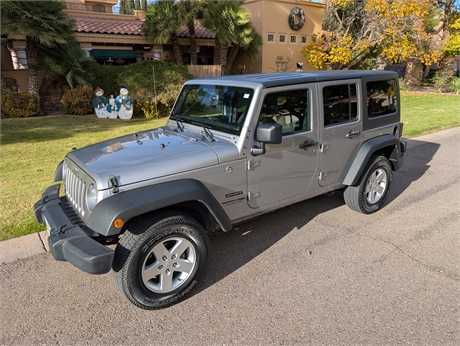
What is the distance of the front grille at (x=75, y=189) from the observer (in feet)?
10.3

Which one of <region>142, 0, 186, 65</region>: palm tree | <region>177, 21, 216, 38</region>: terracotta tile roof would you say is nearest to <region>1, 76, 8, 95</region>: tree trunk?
<region>142, 0, 186, 65</region>: palm tree

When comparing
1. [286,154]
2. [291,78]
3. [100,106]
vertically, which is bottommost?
[100,106]

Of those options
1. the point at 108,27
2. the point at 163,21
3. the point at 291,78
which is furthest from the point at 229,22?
the point at 291,78

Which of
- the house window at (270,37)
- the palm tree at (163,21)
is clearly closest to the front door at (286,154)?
the palm tree at (163,21)

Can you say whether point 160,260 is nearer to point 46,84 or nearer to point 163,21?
point 46,84

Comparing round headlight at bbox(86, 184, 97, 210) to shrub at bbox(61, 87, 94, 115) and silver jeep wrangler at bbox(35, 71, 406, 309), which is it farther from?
shrub at bbox(61, 87, 94, 115)

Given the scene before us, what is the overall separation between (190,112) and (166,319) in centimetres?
224

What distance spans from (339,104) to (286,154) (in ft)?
3.40

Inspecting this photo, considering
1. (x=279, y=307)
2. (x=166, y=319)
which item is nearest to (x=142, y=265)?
(x=166, y=319)

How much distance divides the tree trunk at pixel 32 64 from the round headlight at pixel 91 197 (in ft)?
40.2

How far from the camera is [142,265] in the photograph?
2855mm

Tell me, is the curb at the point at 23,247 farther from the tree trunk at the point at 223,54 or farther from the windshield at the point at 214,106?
the tree trunk at the point at 223,54

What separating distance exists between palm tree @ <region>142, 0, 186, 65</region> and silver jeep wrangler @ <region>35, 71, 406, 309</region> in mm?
12927

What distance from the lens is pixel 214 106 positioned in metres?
3.83
